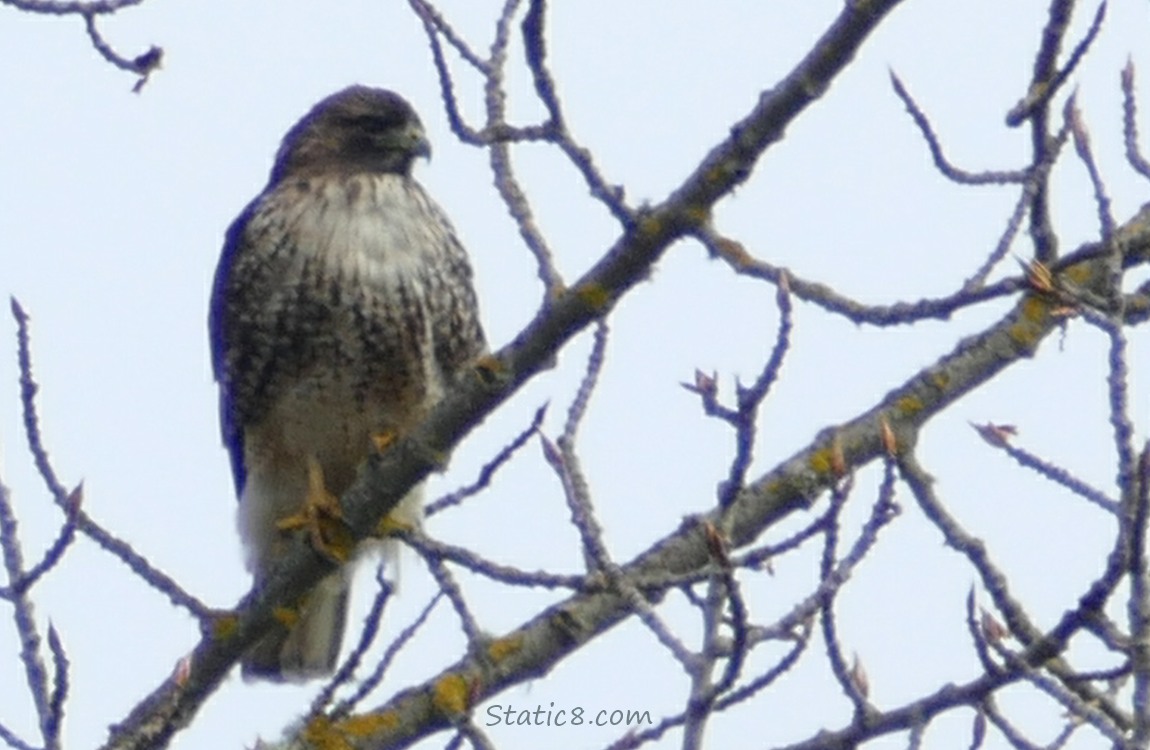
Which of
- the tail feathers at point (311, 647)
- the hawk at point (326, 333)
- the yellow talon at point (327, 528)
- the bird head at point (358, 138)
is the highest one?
the bird head at point (358, 138)

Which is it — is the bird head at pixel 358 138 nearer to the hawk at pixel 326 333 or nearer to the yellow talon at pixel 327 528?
the hawk at pixel 326 333

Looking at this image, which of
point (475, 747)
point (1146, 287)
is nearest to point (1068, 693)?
point (475, 747)

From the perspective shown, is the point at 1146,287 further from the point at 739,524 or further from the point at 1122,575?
the point at 1122,575

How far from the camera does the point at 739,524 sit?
214 inches

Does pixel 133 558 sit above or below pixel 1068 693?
above

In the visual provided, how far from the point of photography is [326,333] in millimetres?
6344

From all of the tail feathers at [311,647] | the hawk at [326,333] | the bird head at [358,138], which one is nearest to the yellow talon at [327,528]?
the hawk at [326,333]

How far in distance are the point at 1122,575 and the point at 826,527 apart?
1.64ft

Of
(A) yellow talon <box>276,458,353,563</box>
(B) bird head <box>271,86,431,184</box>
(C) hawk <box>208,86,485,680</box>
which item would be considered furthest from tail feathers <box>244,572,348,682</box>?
(A) yellow talon <box>276,458,353,563</box>

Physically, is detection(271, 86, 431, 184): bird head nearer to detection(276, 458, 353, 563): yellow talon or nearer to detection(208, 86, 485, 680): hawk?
detection(208, 86, 485, 680): hawk

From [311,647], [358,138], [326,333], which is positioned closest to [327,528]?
[326,333]

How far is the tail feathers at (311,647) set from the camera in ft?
22.7

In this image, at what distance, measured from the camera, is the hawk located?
6328mm

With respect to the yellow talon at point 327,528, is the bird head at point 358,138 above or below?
above
